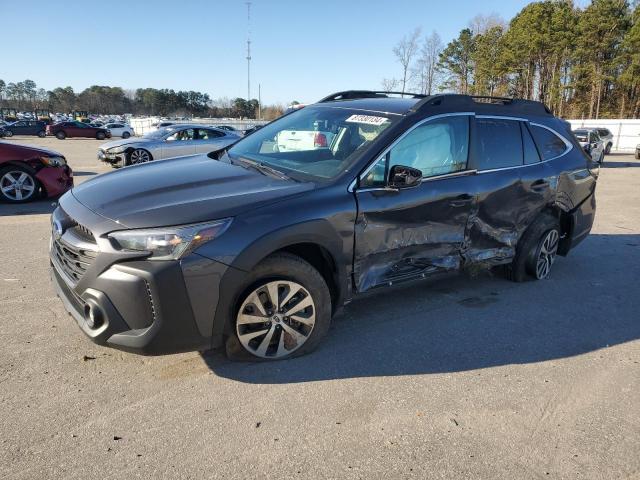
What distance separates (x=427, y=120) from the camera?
4008 millimetres

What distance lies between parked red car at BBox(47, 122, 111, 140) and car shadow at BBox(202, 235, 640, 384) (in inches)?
1695

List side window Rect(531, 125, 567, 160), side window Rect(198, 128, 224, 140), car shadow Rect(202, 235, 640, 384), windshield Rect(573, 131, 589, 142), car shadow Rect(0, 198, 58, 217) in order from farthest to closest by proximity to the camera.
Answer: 1. windshield Rect(573, 131, 589, 142)
2. side window Rect(198, 128, 224, 140)
3. car shadow Rect(0, 198, 58, 217)
4. side window Rect(531, 125, 567, 160)
5. car shadow Rect(202, 235, 640, 384)

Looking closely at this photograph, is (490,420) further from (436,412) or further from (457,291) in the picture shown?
(457,291)

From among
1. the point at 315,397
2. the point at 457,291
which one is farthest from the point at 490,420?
the point at 457,291

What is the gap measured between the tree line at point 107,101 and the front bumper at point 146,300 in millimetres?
119314

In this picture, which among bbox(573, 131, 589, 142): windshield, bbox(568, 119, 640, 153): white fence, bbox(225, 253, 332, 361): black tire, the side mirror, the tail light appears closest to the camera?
bbox(225, 253, 332, 361): black tire

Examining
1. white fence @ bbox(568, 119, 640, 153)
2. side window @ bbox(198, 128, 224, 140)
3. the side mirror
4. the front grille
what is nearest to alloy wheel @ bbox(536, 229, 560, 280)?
the side mirror

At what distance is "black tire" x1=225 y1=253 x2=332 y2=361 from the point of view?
10.3 feet

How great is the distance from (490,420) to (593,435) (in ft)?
1.90

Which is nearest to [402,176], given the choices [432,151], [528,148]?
[432,151]

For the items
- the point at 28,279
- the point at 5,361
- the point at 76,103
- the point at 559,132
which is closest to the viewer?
the point at 5,361

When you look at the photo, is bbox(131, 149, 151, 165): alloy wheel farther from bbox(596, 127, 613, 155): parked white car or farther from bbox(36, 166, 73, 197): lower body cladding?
bbox(596, 127, 613, 155): parked white car

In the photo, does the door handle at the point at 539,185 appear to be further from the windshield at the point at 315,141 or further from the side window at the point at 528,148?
the windshield at the point at 315,141

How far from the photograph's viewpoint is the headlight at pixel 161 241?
9.08 ft
